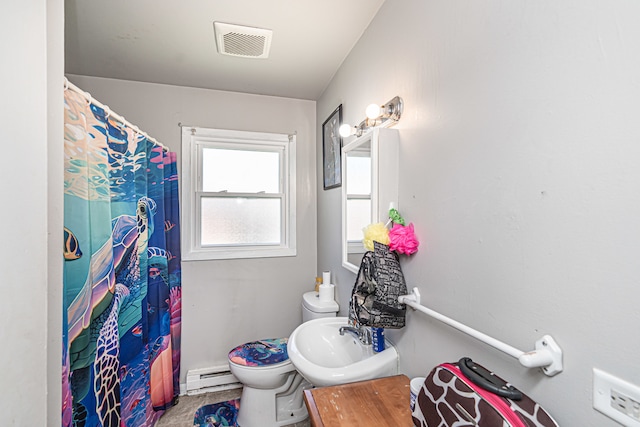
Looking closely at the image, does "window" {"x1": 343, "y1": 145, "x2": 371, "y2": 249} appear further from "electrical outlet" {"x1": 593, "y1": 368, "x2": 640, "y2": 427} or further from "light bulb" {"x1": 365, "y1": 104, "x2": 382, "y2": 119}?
"electrical outlet" {"x1": 593, "y1": 368, "x2": 640, "y2": 427}

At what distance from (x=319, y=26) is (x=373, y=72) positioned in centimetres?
42

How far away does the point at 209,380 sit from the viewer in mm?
2199

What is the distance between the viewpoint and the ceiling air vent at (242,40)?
61.0 inches

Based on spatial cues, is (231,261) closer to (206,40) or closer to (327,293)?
(327,293)

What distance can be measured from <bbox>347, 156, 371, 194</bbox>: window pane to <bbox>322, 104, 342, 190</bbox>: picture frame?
214mm

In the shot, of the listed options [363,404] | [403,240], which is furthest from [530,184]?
[363,404]

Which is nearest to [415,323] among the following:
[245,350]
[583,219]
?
[583,219]

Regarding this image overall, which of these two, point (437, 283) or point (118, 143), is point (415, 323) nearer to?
point (437, 283)

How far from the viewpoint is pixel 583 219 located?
566 millimetres

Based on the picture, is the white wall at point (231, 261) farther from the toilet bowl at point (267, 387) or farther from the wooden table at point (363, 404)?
the wooden table at point (363, 404)

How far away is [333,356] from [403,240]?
2.65ft

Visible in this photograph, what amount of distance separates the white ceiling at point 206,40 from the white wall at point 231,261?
→ 125 millimetres

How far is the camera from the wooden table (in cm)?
89

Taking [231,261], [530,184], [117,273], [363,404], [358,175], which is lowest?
[363,404]
